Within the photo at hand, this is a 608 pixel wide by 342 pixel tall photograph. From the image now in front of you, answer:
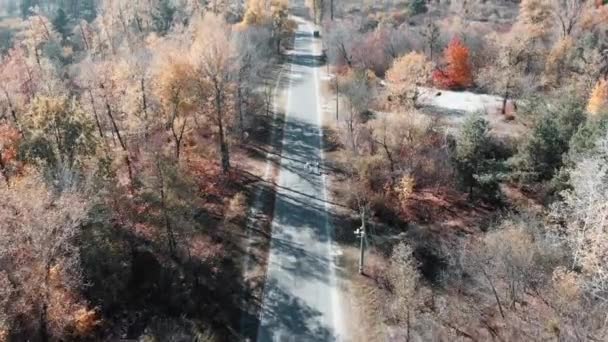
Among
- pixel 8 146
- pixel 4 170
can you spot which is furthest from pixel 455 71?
pixel 4 170

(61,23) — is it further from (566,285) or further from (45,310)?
(566,285)

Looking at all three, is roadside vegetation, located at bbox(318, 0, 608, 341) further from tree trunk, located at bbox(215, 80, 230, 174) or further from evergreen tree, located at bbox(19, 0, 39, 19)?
evergreen tree, located at bbox(19, 0, 39, 19)

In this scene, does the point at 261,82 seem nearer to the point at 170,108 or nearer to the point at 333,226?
the point at 170,108

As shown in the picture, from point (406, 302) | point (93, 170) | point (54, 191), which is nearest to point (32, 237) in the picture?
point (54, 191)

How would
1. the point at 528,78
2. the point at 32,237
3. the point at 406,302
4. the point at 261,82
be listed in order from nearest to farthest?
1. the point at 32,237
2. the point at 406,302
3. the point at 528,78
4. the point at 261,82

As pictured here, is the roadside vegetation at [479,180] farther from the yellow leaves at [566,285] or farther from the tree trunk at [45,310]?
the tree trunk at [45,310]

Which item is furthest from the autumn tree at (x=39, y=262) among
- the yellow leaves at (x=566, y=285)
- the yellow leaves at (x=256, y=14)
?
the yellow leaves at (x=256, y=14)
